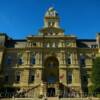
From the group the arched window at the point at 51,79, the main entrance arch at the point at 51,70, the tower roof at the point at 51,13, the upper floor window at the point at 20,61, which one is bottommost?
the arched window at the point at 51,79

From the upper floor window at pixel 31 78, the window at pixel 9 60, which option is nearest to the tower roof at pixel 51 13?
the window at pixel 9 60

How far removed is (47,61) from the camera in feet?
192

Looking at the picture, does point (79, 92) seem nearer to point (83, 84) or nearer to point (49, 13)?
point (83, 84)

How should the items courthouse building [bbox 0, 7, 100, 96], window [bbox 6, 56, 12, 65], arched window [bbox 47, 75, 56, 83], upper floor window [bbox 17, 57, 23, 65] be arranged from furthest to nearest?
window [bbox 6, 56, 12, 65], upper floor window [bbox 17, 57, 23, 65], arched window [bbox 47, 75, 56, 83], courthouse building [bbox 0, 7, 100, 96]

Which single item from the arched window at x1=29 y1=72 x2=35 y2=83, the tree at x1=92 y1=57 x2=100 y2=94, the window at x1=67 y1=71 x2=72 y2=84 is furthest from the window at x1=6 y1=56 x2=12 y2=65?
the tree at x1=92 y1=57 x2=100 y2=94

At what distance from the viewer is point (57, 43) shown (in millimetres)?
58812

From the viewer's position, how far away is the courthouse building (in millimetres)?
54844

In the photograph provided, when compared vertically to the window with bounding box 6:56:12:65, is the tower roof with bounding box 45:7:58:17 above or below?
above

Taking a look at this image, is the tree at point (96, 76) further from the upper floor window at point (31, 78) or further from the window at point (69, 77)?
the upper floor window at point (31, 78)

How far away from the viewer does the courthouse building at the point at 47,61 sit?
180 feet

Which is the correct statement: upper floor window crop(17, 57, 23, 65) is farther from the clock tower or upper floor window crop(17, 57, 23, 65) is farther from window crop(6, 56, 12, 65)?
the clock tower

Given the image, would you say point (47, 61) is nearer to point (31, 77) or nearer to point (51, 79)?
point (51, 79)

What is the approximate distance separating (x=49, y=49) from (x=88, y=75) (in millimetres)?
11971

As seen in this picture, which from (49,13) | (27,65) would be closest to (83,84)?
(27,65)
